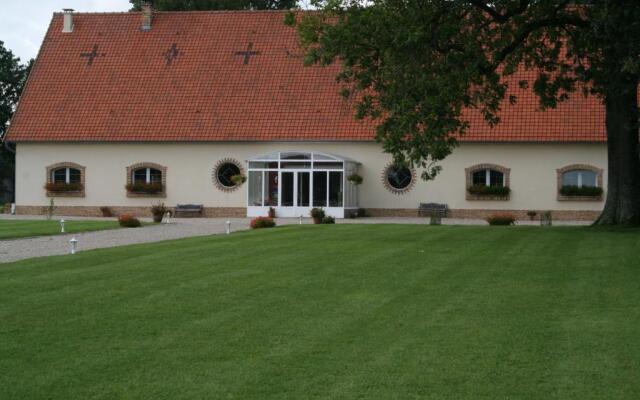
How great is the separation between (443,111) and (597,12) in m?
3.64

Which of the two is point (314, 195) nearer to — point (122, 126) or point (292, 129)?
point (292, 129)

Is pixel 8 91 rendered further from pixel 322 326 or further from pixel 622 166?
pixel 322 326

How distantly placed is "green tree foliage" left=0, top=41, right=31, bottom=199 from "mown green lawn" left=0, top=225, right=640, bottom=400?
44.3 metres

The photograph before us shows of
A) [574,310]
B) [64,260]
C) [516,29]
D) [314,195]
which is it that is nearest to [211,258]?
[64,260]

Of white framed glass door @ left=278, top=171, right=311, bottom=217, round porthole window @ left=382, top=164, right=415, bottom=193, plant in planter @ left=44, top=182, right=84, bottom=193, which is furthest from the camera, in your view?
plant in planter @ left=44, top=182, right=84, bottom=193

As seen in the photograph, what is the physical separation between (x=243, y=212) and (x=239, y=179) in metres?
1.82

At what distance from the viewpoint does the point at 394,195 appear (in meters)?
38.8

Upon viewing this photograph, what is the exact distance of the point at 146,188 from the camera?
40000 mm

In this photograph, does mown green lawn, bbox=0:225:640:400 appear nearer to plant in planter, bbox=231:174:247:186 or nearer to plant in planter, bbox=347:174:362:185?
plant in planter, bbox=347:174:362:185

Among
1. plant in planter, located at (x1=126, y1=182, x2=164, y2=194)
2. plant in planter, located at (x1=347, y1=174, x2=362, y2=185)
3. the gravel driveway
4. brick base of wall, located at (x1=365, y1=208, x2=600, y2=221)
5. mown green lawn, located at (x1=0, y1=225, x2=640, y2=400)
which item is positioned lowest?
mown green lawn, located at (x1=0, y1=225, x2=640, y2=400)

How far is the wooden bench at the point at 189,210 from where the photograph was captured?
1548 inches

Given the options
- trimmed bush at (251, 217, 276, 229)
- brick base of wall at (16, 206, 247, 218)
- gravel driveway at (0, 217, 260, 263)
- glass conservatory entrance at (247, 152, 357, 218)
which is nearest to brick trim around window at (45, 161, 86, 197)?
brick base of wall at (16, 206, 247, 218)

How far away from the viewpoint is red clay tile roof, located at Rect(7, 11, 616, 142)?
38.4 metres

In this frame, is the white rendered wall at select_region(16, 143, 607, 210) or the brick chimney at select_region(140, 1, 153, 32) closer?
the white rendered wall at select_region(16, 143, 607, 210)
